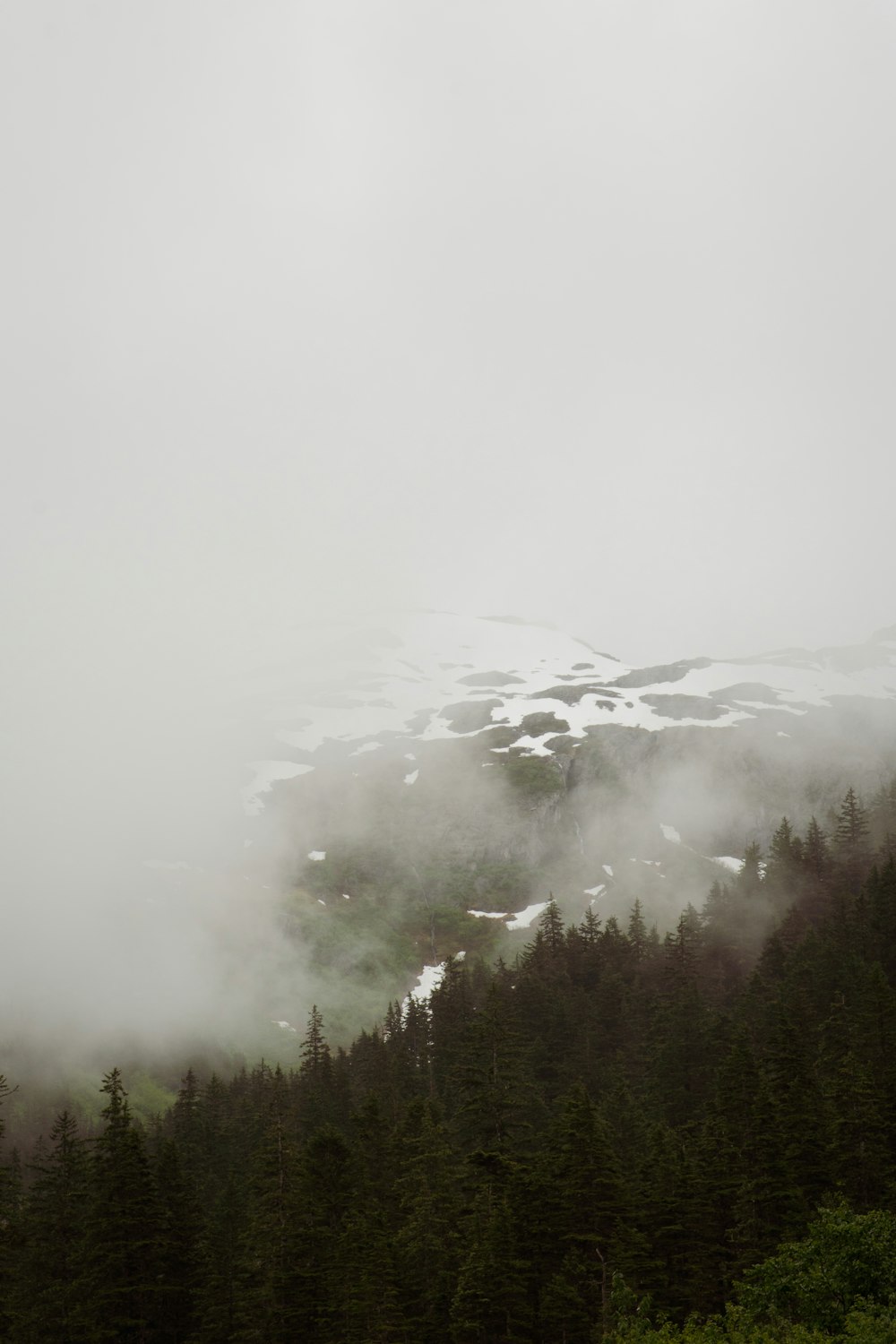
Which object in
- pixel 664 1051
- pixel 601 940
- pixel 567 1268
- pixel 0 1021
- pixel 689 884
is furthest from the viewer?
pixel 689 884

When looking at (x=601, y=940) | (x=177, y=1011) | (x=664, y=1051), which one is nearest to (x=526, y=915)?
(x=177, y=1011)

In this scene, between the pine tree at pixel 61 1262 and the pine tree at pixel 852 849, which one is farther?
the pine tree at pixel 852 849

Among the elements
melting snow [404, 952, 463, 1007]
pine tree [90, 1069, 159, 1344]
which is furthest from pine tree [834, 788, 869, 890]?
melting snow [404, 952, 463, 1007]

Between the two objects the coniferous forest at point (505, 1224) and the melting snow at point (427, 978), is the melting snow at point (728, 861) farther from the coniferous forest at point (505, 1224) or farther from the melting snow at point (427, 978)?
the coniferous forest at point (505, 1224)

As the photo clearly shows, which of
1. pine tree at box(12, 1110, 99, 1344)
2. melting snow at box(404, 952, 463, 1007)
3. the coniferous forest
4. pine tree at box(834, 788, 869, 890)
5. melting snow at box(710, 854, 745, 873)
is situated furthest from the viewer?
melting snow at box(710, 854, 745, 873)

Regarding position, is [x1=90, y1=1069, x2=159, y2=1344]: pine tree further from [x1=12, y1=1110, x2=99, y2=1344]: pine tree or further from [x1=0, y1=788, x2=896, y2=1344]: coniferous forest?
[x1=12, y1=1110, x2=99, y2=1344]: pine tree

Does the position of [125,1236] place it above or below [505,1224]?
below

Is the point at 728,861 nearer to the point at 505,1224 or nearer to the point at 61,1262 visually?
the point at 505,1224

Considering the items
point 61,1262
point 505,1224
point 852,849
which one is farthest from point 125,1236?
point 852,849

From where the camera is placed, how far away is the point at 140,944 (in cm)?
18725

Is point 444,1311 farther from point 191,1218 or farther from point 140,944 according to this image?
point 140,944

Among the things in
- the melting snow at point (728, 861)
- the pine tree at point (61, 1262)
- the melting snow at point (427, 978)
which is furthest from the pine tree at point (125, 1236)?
the melting snow at point (728, 861)

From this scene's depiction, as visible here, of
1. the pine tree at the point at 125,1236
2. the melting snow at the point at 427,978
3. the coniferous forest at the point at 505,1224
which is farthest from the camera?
the melting snow at the point at 427,978

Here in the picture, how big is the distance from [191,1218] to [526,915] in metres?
151
